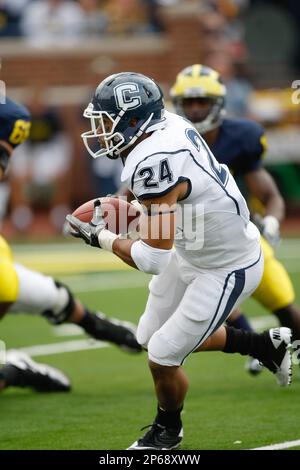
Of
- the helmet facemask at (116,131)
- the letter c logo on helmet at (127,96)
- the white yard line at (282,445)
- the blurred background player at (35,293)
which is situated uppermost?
the letter c logo on helmet at (127,96)

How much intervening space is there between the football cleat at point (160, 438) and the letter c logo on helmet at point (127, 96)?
52.4 inches

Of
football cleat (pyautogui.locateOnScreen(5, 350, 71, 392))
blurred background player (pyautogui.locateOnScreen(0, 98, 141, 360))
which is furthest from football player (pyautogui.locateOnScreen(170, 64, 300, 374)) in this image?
football cleat (pyautogui.locateOnScreen(5, 350, 71, 392))

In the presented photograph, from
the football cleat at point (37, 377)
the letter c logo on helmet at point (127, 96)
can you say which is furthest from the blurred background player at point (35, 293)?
the letter c logo on helmet at point (127, 96)

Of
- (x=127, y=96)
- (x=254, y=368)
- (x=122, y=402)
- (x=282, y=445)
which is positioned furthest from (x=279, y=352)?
(x=127, y=96)

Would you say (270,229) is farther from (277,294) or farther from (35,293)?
(35,293)

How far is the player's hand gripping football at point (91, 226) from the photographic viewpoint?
4.34m

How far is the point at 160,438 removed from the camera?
4387 millimetres

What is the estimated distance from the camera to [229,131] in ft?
19.1

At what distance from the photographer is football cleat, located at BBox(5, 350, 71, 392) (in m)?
5.63

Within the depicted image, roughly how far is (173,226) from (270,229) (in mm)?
1528

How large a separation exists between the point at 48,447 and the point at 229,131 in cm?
220

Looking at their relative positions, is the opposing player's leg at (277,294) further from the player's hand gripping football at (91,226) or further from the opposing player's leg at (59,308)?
the player's hand gripping football at (91,226)

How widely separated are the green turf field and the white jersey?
793 mm

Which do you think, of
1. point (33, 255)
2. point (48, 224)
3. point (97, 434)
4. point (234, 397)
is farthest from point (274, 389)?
point (48, 224)
